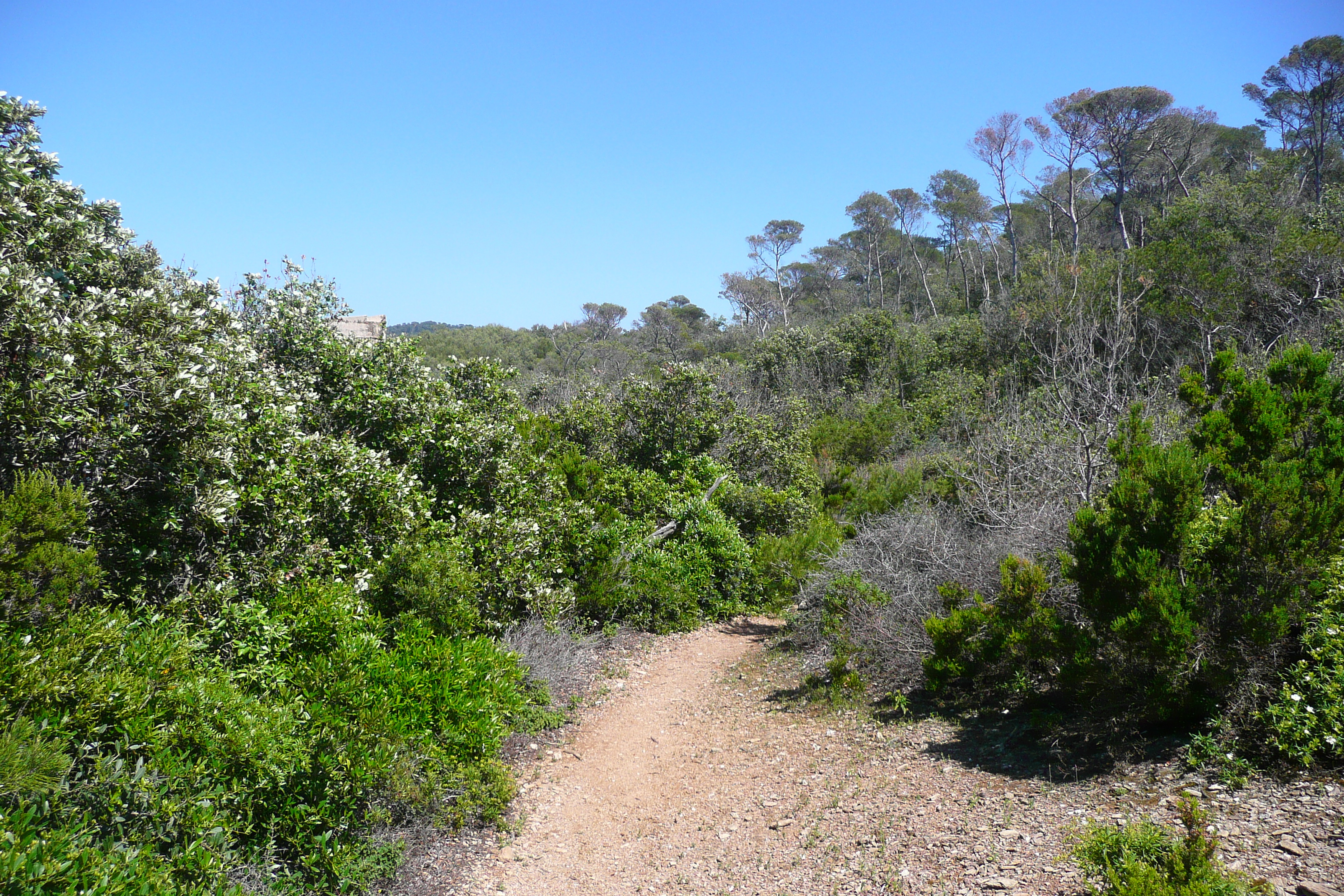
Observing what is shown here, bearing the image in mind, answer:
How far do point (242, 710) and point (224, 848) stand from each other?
610 millimetres

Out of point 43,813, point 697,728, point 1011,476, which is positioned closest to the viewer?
point 43,813

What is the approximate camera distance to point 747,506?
38.6 ft

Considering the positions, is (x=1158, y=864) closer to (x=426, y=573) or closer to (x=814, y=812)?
(x=814, y=812)

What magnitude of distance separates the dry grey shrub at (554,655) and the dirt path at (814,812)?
0.39 meters

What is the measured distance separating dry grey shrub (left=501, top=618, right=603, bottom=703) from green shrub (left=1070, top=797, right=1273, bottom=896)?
4.39 meters

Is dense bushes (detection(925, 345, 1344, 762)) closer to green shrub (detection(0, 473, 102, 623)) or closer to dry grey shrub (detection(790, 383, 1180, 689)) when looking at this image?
dry grey shrub (detection(790, 383, 1180, 689))

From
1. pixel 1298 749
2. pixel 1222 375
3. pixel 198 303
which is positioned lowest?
pixel 1298 749

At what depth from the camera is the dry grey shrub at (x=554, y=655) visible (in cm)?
685

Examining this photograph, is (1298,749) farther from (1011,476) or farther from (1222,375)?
(1011,476)

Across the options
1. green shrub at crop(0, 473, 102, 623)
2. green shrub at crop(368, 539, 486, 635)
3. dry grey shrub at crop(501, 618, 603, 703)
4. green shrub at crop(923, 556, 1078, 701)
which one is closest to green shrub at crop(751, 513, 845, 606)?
dry grey shrub at crop(501, 618, 603, 703)

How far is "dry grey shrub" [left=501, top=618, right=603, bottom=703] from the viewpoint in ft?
22.5

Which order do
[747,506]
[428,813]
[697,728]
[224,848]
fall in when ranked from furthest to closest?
[747,506]
[697,728]
[428,813]
[224,848]

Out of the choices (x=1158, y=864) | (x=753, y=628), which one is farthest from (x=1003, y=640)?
(x=753, y=628)

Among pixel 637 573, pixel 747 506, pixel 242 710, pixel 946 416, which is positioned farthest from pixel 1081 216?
pixel 242 710
